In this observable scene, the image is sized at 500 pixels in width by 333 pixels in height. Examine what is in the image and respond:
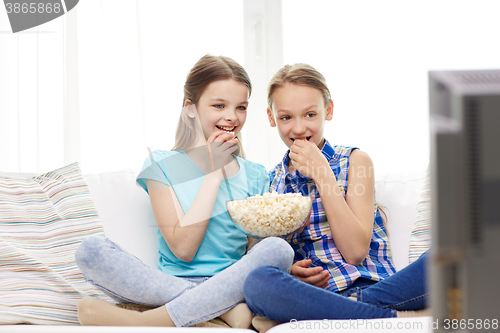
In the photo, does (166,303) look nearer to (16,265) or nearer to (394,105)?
(16,265)

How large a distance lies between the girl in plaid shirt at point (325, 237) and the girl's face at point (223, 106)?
115 mm

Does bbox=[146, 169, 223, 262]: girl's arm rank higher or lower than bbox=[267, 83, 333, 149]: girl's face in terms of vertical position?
lower

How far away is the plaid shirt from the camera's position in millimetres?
1170

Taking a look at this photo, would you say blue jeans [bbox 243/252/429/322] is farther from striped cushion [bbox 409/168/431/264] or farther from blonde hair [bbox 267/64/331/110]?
blonde hair [bbox 267/64/331/110]

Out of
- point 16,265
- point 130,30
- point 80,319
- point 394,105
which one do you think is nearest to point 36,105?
point 130,30

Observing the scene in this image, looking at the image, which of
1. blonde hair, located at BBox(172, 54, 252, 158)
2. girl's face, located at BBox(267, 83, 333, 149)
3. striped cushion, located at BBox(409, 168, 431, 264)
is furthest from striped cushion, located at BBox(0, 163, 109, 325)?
striped cushion, located at BBox(409, 168, 431, 264)

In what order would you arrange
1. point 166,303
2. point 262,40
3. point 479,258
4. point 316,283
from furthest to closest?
point 262,40, point 316,283, point 166,303, point 479,258

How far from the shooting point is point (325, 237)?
49.8 inches

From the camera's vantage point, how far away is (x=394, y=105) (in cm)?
194

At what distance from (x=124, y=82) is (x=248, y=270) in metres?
1.31

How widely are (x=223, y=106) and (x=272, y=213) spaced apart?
1.69 ft

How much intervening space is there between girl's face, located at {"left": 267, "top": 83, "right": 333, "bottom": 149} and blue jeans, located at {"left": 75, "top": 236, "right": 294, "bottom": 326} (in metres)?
0.45

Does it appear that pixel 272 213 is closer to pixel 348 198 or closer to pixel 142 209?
pixel 348 198

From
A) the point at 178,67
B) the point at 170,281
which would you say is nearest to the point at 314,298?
the point at 170,281
